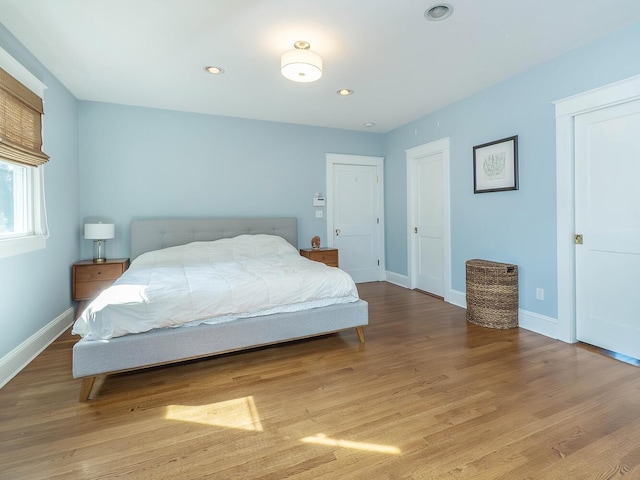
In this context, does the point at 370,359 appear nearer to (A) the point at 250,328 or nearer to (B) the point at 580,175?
(A) the point at 250,328

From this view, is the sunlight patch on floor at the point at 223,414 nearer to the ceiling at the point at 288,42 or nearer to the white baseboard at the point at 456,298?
the ceiling at the point at 288,42

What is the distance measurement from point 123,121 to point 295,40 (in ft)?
8.62

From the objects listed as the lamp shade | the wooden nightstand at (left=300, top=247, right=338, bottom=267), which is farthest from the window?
the wooden nightstand at (left=300, top=247, right=338, bottom=267)

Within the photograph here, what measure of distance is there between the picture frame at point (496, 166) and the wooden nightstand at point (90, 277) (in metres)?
4.11

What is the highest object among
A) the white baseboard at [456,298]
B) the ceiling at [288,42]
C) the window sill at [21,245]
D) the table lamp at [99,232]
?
the ceiling at [288,42]

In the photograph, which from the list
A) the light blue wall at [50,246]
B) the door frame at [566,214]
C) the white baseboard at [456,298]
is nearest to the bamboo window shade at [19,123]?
the light blue wall at [50,246]

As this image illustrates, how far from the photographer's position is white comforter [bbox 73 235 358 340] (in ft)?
6.86

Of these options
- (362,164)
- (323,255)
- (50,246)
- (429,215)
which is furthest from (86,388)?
(362,164)

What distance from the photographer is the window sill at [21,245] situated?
88.8 inches

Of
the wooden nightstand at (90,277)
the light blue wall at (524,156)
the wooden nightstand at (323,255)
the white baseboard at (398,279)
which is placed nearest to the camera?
the light blue wall at (524,156)

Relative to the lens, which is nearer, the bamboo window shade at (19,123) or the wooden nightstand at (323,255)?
the bamboo window shade at (19,123)

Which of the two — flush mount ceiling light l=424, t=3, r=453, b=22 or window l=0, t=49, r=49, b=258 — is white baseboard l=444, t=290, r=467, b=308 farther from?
window l=0, t=49, r=49, b=258

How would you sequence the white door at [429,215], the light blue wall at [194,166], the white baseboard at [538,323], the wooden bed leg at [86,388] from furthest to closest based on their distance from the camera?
1. the white door at [429,215]
2. the light blue wall at [194,166]
3. the white baseboard at [538,323]
4. the wooden bed leg at [86,388]

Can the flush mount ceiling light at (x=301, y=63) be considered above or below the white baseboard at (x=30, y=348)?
above
